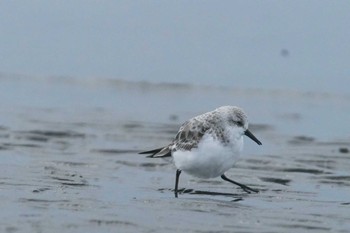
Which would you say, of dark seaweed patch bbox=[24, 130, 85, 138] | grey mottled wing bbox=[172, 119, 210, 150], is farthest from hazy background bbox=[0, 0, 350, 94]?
grey mottled wing bbox=[172, 119, 210, 150]

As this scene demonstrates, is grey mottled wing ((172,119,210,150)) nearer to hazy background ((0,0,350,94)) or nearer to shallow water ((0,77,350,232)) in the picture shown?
shallow water ((0,77,350,232))

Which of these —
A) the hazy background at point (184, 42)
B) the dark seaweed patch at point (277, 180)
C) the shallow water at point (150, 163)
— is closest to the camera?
the shallow water at point (150, 163)

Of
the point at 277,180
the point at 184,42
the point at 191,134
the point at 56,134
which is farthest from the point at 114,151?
the point at 184,42

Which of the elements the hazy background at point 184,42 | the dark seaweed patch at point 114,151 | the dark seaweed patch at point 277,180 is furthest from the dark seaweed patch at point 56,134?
the hazy background at point 184,42

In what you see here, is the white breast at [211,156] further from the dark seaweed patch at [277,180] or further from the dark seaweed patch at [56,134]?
the dark seaweed patch at [56,134]

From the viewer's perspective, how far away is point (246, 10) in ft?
78.9

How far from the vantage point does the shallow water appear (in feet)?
25.6

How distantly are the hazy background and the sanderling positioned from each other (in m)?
9.62

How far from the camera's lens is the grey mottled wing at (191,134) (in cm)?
915

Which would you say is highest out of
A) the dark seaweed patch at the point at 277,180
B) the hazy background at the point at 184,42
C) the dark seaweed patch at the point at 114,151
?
the hazy background at the point at 184,42

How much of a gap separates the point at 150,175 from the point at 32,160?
4.18ft

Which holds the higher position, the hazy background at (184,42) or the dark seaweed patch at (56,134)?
the hazy background at (184,42)

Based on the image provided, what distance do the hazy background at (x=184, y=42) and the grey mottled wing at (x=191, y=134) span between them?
31.6 feet

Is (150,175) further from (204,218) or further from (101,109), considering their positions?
(101,109)
